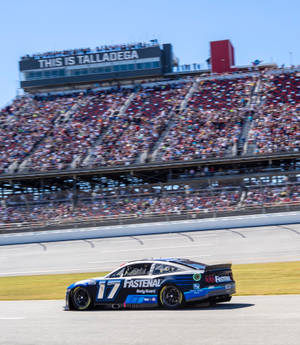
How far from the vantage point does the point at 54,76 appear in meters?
53.1

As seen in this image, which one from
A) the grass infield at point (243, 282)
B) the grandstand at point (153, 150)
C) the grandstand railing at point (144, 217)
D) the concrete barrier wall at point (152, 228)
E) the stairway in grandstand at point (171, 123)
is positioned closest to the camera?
the grass infield at point (243, 282)

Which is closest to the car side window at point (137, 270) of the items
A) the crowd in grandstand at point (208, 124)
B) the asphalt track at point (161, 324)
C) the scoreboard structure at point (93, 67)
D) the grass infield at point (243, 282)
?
the asphalt track at point (161, 324)

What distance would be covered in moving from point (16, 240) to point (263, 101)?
64.0 feet

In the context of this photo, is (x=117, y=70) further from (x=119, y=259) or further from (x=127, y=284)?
(x=127, y=284)

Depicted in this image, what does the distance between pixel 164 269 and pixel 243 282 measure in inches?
234

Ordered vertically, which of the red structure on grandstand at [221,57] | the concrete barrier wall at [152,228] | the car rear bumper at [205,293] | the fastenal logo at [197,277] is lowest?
the concrete barrier wall at [152,228]

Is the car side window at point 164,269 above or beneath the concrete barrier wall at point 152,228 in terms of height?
above

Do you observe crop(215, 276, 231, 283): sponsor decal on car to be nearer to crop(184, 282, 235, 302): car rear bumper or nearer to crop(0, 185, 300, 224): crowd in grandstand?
crop(184, 282, 235, 302): car rear bumper

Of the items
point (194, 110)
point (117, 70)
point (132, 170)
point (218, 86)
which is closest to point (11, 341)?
point (132, 170)

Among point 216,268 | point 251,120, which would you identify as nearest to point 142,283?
point 216,268

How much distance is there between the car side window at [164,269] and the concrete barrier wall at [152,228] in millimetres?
18785

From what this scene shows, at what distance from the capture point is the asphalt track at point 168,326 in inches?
295

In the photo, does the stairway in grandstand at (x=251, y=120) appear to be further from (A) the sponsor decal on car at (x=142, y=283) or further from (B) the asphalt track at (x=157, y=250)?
(A) the sponsor decal on car at (x=142, y=283)

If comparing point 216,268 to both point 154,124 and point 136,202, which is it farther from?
point 154,124
